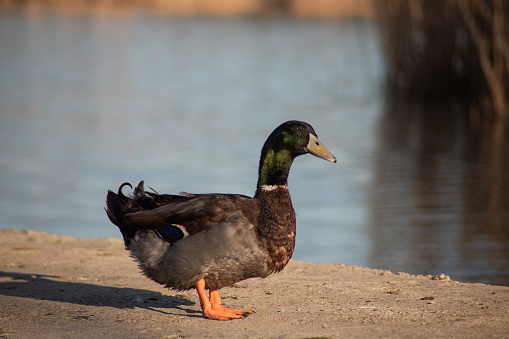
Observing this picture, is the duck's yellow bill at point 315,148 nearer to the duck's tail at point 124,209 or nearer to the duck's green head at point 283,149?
the duck's green head at point 283,149

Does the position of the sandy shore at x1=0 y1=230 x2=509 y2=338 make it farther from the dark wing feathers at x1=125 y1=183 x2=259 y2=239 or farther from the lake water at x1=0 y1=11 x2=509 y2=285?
the lake water at x1=0 y1=11 x2=509 y2=285

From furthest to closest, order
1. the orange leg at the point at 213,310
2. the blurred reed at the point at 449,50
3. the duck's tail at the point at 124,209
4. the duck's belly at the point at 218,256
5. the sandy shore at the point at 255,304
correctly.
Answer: the blurred reed at the point at 449,50 < the duck's tail at the point at 124,209 < the orange leg at the point at 213,310 < the duck's belly at the point at 218,256 < the sandy shore at the point at 255,304

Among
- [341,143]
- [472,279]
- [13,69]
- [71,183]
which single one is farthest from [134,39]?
[472,279]

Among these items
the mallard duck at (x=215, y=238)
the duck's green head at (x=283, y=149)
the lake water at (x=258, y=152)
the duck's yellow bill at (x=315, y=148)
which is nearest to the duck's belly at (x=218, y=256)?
the mallard duck at (x=215, y=238)

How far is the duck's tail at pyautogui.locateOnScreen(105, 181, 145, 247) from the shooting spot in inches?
202

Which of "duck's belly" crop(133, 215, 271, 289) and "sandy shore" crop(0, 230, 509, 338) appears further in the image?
"duck's belly" crop(133, 215, 271, 289)

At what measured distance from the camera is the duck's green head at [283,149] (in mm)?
5152

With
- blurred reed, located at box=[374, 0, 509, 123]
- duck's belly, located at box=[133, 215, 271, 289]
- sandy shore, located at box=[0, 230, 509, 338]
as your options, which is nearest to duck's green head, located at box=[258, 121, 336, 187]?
duck's belly, located at box=[133, 215, 271, 289]

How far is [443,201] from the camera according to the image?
10016 millimetres

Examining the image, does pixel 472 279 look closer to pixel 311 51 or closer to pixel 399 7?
pixel 399 7

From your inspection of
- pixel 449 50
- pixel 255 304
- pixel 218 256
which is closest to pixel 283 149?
pixel 218 256

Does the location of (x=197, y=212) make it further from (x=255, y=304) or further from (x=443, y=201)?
(x=443, y=201)

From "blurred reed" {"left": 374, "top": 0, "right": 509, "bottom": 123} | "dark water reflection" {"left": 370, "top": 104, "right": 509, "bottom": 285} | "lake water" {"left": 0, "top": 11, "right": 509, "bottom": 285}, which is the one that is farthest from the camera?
"blurred reed" {"left": 374, "top": 0, "right": 509, "bottom": 123}

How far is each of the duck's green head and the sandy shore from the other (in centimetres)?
90
